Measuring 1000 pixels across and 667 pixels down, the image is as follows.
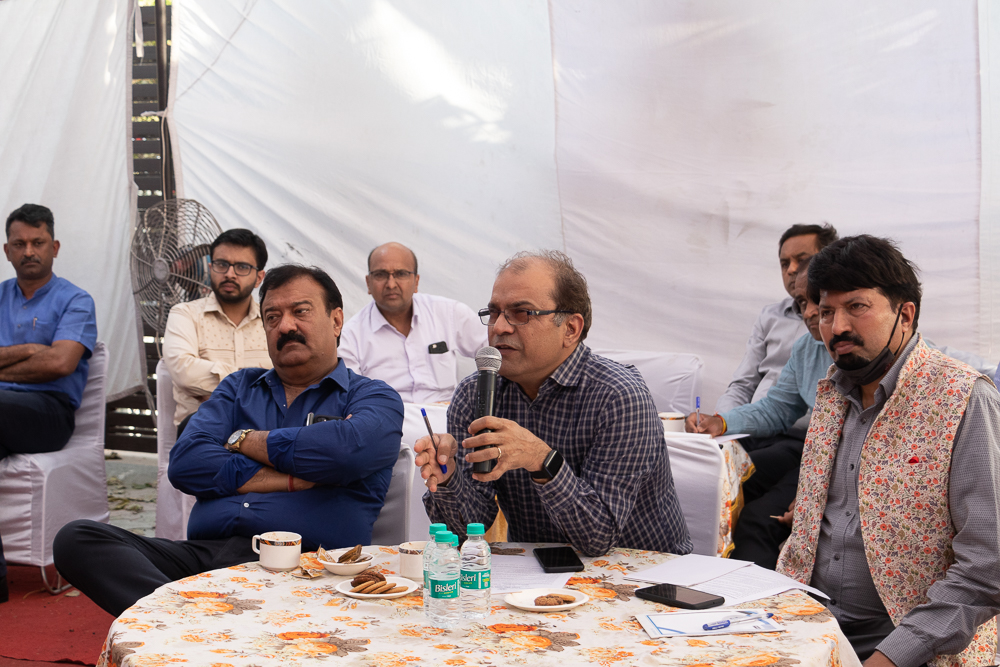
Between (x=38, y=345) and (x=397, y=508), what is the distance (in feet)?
8.23

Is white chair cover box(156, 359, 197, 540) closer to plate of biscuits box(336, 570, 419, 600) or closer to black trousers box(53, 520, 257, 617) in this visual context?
black trousers box(53, 520, 257, 617)

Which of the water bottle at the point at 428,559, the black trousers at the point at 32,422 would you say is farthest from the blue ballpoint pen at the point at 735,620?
the black trousers at the point at 32,422

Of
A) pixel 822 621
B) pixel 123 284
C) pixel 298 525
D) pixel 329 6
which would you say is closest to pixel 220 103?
pixel 329 6

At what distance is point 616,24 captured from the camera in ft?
15.5

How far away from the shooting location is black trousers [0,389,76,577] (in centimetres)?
363

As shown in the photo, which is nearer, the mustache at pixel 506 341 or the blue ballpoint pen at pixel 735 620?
the blue ballpoint pen at pixel 735 620

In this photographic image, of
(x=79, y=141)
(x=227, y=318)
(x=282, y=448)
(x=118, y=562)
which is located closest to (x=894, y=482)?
(x=282, y=448)

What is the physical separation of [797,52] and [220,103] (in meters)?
3.69

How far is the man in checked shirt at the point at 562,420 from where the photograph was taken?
6.20 ft

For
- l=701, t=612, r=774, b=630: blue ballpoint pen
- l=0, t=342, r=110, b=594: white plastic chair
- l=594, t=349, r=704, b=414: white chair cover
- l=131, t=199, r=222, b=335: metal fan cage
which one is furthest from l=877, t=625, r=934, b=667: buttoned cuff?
l=131, t=199, r=222, b=335: metal fan cage

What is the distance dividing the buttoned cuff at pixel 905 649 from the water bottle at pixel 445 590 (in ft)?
3.08

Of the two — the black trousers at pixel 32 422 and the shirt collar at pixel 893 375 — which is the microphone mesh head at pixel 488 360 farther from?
the black trousers at pixel 32 422

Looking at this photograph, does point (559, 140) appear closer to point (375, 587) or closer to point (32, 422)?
point (32, 422)

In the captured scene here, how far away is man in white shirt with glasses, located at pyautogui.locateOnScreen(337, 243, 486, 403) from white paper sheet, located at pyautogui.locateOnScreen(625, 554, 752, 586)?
2.89 metres
